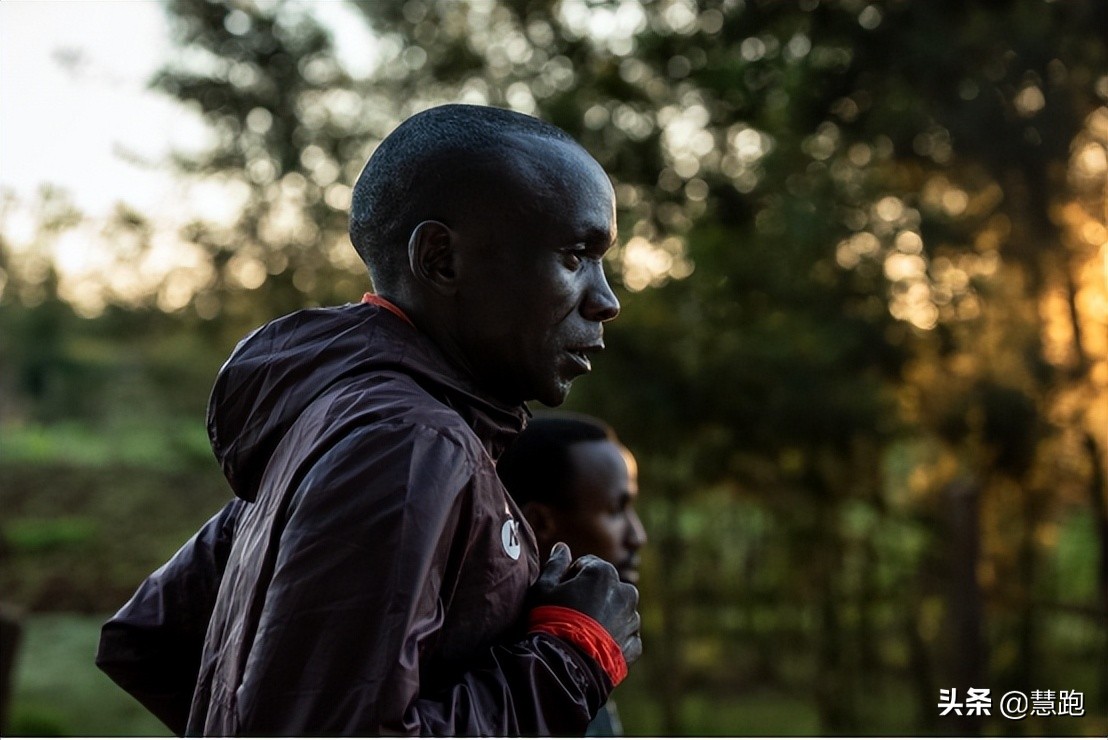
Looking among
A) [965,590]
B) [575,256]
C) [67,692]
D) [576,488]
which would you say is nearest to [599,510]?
[576,488]

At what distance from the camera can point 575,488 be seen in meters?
2.62

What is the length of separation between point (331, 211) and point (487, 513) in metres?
5.55

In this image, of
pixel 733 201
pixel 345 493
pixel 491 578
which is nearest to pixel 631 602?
pixel 491 578

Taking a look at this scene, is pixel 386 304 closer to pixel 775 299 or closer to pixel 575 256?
pixel 575 256

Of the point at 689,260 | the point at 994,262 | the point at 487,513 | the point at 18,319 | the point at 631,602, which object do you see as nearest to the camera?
the point at 487,513

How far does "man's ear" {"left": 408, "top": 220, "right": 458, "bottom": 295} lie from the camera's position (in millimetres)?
1376

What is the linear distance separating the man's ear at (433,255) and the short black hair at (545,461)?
4.17 ft

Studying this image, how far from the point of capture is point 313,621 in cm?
112

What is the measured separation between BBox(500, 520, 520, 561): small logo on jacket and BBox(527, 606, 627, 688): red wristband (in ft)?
0.22

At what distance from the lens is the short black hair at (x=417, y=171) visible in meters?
1.38

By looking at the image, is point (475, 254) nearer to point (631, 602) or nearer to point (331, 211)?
point (631, 602)

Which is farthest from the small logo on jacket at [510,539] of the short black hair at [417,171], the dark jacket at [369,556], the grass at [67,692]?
the grass at [67,692]

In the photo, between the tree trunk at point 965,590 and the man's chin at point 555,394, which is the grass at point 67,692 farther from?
the man's chin at point 555,394

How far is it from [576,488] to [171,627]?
1140 millimetres
